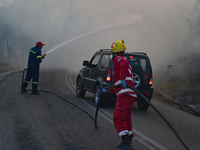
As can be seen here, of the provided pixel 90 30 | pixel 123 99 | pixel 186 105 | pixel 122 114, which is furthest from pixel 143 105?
pixel 90 30

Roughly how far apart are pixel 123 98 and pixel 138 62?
4313mm

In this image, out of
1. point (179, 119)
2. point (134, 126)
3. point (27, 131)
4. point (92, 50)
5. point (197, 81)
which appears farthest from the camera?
point (92, 50)

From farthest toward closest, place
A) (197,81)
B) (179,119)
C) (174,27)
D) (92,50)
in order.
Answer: (92,50), (174,27), (197,81), (179,119)

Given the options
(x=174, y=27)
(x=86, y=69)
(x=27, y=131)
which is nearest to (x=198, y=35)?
(x=174, y=27)

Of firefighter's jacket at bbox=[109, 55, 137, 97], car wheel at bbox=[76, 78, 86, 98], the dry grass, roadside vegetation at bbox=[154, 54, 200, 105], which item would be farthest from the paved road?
the dry grass

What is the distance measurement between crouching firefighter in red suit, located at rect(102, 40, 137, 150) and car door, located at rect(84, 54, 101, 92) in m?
4.54

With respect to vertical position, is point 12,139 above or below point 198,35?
below

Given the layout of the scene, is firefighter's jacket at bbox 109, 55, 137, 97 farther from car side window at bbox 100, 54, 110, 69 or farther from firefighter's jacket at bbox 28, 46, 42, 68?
firefighter's jacket at bbox 28, 46, 42, 68

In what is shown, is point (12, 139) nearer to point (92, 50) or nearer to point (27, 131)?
point (27, 131)

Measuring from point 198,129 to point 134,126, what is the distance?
173 centimetres

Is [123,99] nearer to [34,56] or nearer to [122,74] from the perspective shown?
[122,74]

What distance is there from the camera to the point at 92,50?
2111 inches

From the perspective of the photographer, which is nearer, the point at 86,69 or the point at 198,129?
the point at 198,129

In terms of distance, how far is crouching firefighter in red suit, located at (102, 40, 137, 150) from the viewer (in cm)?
508
